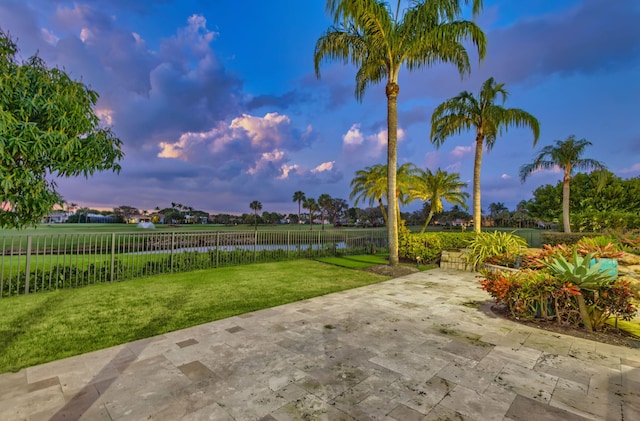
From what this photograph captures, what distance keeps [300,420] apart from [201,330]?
7.59 feet

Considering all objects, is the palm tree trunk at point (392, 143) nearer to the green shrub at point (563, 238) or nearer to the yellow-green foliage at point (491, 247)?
the yellow-green foliage at point (491, 247)

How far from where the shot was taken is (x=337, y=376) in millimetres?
2477

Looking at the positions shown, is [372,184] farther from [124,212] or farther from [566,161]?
[124,212]

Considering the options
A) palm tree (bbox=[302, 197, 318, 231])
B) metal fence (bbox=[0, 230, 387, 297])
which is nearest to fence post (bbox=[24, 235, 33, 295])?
metal fence (bbox=[0, 230, 387, 297])

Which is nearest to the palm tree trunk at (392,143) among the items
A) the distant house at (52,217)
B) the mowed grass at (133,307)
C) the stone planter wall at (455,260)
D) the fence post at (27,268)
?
the mowed grass at (133,307)

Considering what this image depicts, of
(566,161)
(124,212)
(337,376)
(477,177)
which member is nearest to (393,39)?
(477,177)

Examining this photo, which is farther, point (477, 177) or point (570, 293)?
point (477, 177)

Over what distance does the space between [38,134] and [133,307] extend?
2978mm

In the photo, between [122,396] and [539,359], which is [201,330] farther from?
[539,359]

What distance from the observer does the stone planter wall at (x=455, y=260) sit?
8.95m

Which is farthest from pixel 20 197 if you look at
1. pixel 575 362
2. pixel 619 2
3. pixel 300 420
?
pixel 619 2

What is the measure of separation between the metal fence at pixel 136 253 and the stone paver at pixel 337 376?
157 inches

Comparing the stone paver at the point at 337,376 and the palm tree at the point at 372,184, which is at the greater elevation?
the palm tree at the point at 372,184

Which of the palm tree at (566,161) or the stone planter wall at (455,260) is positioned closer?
the stone planter wall at (455,260)
